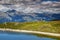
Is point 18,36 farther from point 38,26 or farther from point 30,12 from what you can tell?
point 30,12

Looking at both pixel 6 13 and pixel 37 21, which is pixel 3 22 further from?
pixel 37 21

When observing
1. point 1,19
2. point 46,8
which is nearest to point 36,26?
point 46,8

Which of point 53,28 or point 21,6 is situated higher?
point 21,6

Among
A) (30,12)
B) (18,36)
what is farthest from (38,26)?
(18,36)

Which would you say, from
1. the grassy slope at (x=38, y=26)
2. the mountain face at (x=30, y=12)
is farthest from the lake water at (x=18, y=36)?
the mountain face at (x=30, y=12)

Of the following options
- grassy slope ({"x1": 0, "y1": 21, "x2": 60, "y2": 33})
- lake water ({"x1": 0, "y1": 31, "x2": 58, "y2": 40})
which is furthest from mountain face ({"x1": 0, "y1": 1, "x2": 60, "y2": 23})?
lake water ({"x1": 0, "y1": 31, "x2": 58, "y2": 40})
